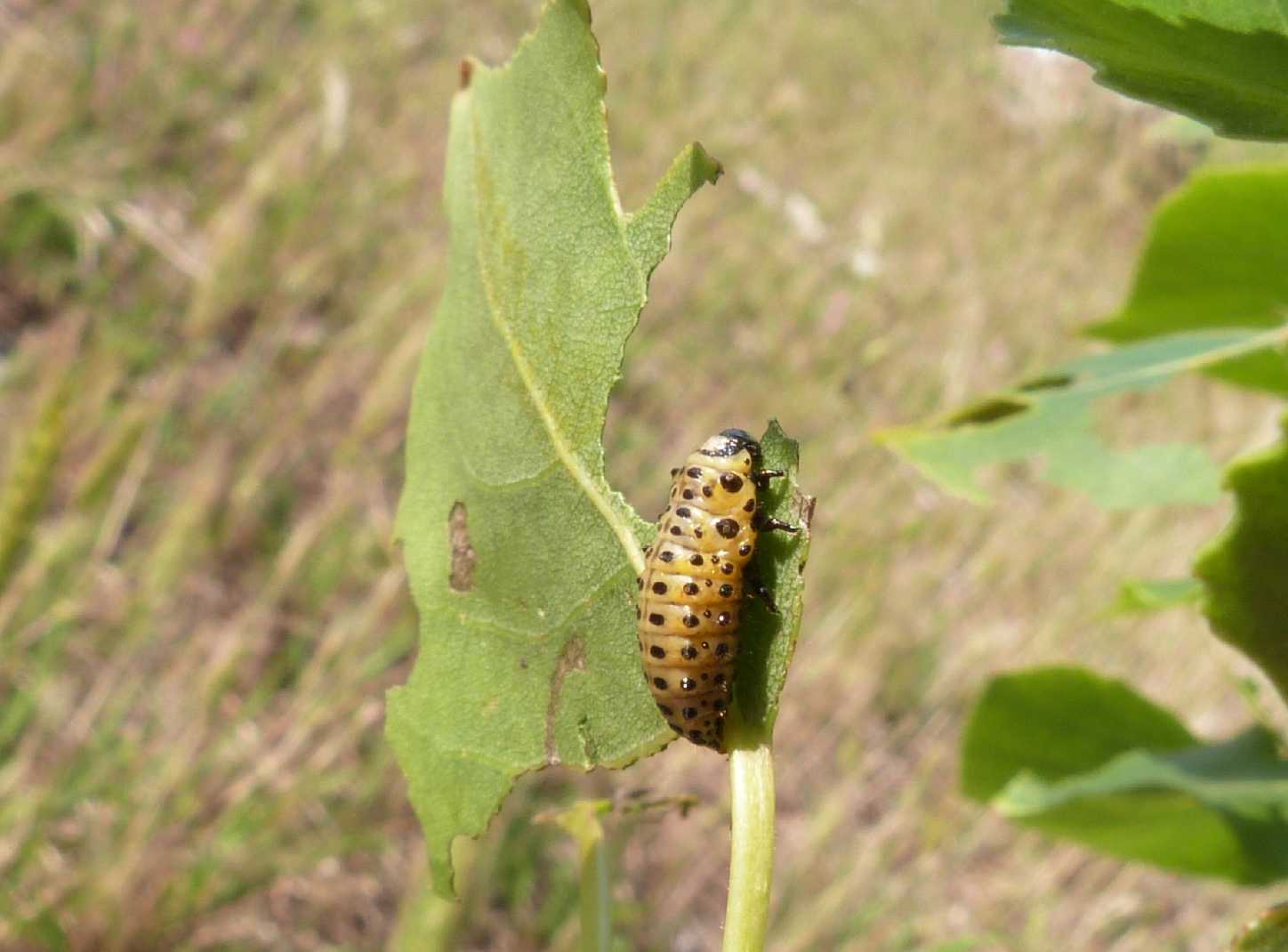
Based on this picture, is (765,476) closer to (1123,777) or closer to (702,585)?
(702,585)

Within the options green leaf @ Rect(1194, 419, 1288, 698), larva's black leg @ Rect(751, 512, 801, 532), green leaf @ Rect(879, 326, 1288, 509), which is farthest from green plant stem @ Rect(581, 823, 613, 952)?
green leaf @ Rect(879, 326, 1288, 509)

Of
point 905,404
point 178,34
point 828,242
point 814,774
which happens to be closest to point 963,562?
point 905,404

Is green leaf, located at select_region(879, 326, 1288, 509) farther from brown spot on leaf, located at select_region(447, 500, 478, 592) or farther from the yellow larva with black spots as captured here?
brown spot on leaf, located at select_region(447, 500, 478, 592)

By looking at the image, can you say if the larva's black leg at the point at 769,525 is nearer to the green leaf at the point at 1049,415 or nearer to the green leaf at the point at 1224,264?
the green leaf at the point at 1049,415

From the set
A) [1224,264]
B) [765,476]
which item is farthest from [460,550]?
[1224,264]

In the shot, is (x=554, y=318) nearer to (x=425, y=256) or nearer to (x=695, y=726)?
(x=695, y=726)

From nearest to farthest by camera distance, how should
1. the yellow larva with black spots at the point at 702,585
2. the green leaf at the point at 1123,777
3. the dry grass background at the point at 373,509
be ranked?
the yellow larva with black spots at the point at 702,585
the green leaf at the point at 1123,777
the dry grass background at the point at 373,509

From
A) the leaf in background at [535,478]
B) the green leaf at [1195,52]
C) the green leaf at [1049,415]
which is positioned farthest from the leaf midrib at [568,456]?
the green leaf at [1049,415]
